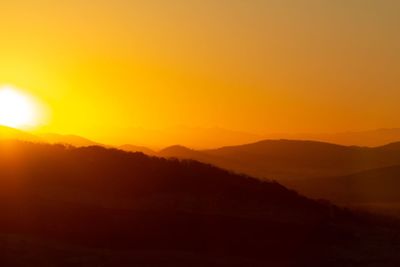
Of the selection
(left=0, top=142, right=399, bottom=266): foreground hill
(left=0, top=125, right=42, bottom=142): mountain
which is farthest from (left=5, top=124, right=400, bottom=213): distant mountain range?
(left=0, top=142, right=399, bottom=266): foreground hill

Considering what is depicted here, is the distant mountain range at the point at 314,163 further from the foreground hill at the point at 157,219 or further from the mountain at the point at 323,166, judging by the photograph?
the foreground hill at the point at 157,219

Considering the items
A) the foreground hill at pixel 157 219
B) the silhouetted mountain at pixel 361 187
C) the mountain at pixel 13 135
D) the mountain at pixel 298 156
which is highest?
the mountain at pixel 298 156

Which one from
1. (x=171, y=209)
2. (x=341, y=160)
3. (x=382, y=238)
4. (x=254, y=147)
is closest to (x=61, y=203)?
(x=171, y=209)

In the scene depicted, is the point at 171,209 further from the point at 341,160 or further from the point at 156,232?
the point at 341,160

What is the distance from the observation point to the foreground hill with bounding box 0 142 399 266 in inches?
829

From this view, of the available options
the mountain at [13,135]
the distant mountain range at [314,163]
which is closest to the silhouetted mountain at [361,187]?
the distant mountain range at [314,163]

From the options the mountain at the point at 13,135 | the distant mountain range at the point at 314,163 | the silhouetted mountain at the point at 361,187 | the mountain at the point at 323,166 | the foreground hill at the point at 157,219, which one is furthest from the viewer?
the distant mountain range at the point at 314,163

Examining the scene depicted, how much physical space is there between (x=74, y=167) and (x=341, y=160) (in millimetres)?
106034

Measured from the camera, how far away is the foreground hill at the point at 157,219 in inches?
829

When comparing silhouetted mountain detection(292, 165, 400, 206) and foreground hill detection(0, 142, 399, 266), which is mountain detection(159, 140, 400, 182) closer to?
silhouetted mountain detection(292, 165, 400, 206)

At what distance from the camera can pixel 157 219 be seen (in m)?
25.3

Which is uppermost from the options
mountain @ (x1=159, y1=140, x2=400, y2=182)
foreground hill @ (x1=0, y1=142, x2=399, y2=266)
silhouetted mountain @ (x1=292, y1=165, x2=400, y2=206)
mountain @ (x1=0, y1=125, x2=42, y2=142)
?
mountain @ (x1=159, y1=140, x2=400, y2=182)

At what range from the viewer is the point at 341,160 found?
436 feet

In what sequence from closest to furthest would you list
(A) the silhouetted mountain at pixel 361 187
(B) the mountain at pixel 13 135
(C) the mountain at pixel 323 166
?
(B) the mountain at pixel 13 135, (A) the silhouetted mountain at pixel 361 187, (C) the mountain at pixel 323 166
